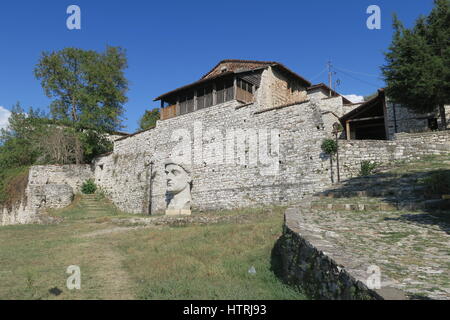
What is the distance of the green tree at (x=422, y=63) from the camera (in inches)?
569

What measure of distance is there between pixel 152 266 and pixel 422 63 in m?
14.7

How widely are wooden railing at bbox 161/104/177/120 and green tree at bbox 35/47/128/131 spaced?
540 centimetres

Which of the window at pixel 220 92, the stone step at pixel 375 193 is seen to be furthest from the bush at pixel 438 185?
the window at pixel 220 92

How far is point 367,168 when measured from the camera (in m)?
13.8

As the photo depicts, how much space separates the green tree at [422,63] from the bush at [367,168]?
164 inches

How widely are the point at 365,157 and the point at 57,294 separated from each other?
41.5ft

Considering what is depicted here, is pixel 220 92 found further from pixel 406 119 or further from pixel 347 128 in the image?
pixel 406 119

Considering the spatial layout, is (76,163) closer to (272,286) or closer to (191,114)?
(191,114)

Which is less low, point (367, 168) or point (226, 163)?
point (226, 163)

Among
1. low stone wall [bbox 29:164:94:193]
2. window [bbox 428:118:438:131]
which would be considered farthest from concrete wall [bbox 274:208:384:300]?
low stone wall [bbox 29:164:94:193]

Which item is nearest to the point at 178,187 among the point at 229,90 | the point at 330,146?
the point at 229,90

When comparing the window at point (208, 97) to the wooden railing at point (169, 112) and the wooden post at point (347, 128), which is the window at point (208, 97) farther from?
the wooden post at point (347, 128)

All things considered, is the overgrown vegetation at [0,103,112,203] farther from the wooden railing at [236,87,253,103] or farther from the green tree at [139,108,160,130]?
the wooden railing at [236,87,253,103]
